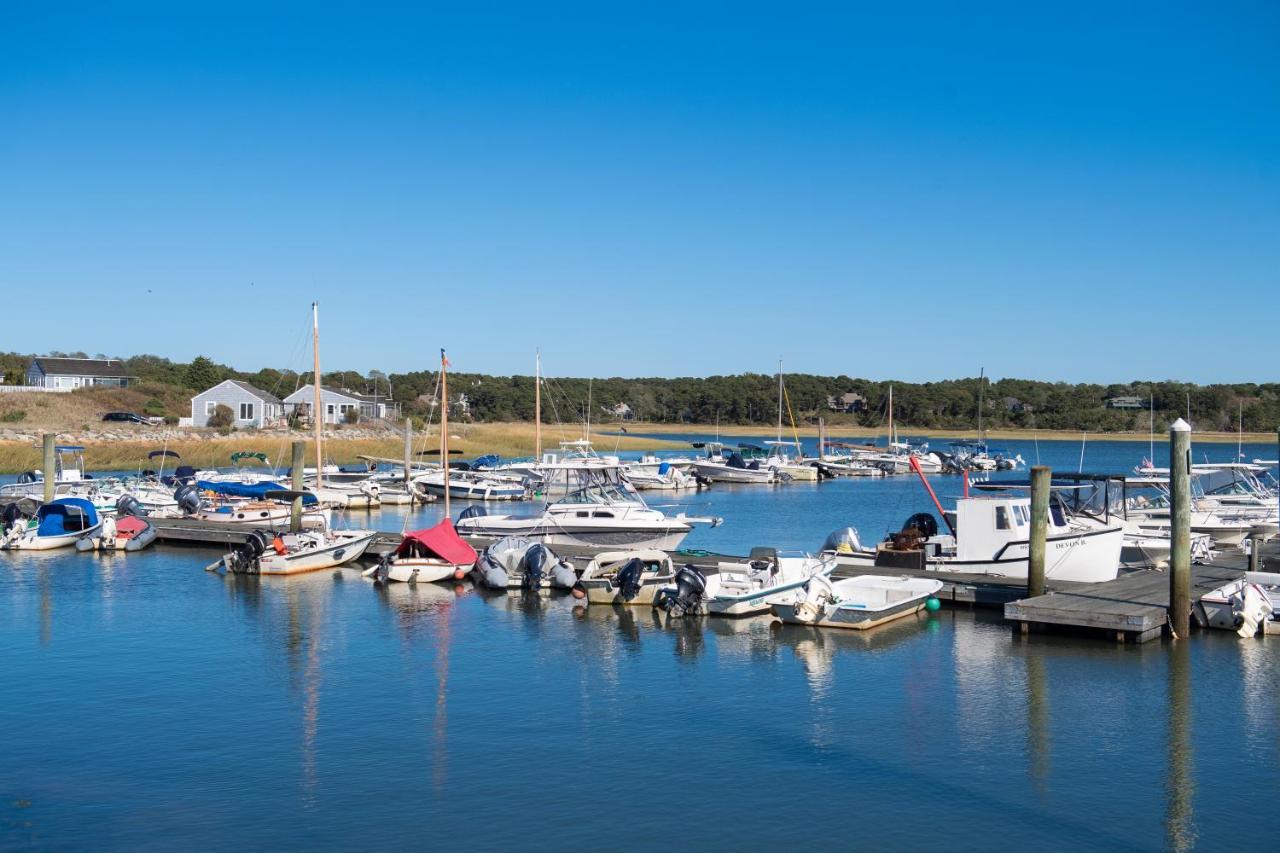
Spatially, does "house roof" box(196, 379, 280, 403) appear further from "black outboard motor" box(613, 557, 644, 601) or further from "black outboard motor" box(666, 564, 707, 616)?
"black outboard motor" box(666, 564, 707, 616)

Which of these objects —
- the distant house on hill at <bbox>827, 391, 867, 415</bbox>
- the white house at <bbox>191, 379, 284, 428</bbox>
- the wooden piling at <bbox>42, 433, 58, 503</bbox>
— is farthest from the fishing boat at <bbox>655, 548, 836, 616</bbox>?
the distant house on hill at <bbox>827, 391, 867, 415</bbox>

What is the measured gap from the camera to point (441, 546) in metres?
34.7

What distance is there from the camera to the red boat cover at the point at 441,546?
3459 centimetres

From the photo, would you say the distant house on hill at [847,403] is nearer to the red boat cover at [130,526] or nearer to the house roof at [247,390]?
the house roof at [247,390]

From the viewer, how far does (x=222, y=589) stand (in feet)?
114

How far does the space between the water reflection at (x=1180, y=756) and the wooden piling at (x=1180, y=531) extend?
57 cm

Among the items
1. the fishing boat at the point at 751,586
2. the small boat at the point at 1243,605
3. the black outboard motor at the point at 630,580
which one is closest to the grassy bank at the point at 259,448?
the black outboard motor at the point at 630,580

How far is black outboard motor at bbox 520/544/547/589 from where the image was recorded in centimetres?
3278

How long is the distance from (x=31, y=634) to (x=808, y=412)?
164416 mm

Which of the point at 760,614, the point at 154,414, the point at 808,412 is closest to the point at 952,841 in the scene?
the point at 760,614

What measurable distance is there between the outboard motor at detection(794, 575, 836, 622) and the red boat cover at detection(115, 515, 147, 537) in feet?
85.8

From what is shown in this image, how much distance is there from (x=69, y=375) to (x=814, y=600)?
105309mm

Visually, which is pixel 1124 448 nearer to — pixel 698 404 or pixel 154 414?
pixel 698 404

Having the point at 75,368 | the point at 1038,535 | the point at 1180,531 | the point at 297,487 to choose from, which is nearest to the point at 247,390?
the point at 75,368
